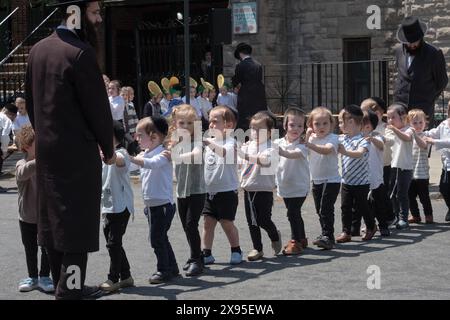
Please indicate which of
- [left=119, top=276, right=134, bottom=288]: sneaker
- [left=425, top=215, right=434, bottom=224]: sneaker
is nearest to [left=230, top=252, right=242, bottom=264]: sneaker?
[left=119, top=276, right=134, bottom=288]: sneaker

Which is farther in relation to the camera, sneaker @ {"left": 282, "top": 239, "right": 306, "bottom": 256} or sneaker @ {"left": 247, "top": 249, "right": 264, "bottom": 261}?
sneaker @ {"left": 282, "top": 239, "right": 306, "bottom": 256}

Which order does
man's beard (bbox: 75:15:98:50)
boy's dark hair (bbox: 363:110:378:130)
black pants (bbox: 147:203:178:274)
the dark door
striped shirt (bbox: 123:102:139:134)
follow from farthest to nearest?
1. the dark door
2. striped shirt (bbox: 123:102:139:134)
3. boy's dark hair (bbox: 363:110:378:130)
4. black pants (bbox: 147:203:178:274)
5. man's beard (bbox: 75:15:98:50)

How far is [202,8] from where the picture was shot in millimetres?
23219

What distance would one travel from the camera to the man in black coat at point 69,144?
21.7 feet

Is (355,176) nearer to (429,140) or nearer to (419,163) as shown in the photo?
(429,140)

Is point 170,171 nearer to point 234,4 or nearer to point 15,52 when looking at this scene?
point 234,4

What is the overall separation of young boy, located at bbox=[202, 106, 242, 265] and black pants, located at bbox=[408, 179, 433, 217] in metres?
2.76

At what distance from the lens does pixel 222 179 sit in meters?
8.61

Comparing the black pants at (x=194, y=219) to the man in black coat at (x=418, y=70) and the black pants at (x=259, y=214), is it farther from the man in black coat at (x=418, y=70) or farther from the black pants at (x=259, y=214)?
the man in black coat at (x=418, y=70)

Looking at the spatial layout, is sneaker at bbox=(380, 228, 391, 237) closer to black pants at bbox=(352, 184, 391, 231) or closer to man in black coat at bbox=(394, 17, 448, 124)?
black pants at bbox=(352, 184, 391, 231)

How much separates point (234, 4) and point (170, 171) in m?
13.1

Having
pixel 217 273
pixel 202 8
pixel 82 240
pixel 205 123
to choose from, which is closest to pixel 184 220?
pixel 217 273

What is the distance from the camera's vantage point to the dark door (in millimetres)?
19734

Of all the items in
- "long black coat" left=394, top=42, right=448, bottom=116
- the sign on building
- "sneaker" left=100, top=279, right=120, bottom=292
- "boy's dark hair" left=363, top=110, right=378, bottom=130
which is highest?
the sign on building
